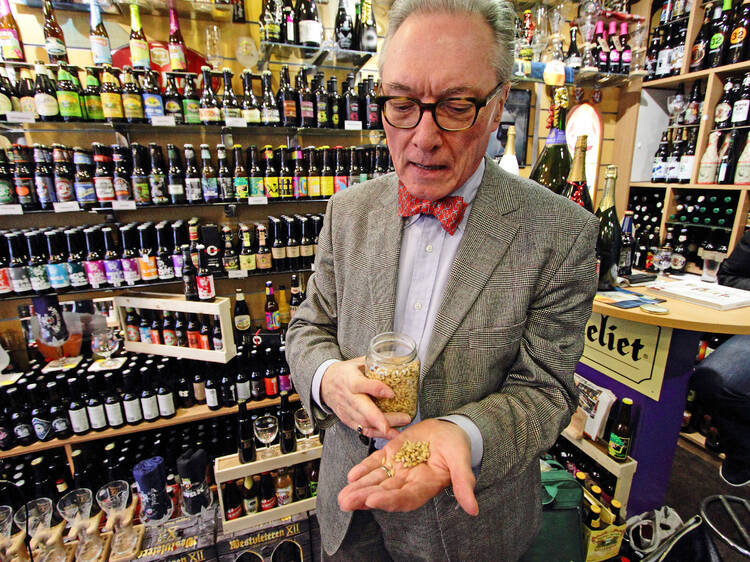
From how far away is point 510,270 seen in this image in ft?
2.96

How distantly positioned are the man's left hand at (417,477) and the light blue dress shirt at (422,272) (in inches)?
8.6

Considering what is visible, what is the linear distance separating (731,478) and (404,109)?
345 centimetres

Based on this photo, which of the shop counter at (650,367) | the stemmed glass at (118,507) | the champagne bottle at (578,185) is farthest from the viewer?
the stemmed glass at (118,507)

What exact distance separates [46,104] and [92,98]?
0.70 ft

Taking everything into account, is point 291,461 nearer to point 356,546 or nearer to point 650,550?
point 356,546

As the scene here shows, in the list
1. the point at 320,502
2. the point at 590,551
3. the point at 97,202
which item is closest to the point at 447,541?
the point at 320,502

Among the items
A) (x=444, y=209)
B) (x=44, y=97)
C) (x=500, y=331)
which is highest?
(x=44, y=97)

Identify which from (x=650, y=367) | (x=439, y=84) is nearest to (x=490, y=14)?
(x=439, y=84)

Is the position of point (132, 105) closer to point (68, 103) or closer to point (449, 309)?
point (68, 103)

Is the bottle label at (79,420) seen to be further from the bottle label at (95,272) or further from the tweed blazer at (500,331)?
the tweed blazer at (500,331)

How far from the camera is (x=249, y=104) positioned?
93.3 inches

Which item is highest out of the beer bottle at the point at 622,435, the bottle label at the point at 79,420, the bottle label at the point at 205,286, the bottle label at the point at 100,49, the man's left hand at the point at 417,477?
the bottle label at the point at 100,49

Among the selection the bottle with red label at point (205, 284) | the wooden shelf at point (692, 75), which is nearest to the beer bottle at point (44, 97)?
the bottle with red label at point (205, 284)

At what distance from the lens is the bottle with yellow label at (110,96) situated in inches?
82.0
